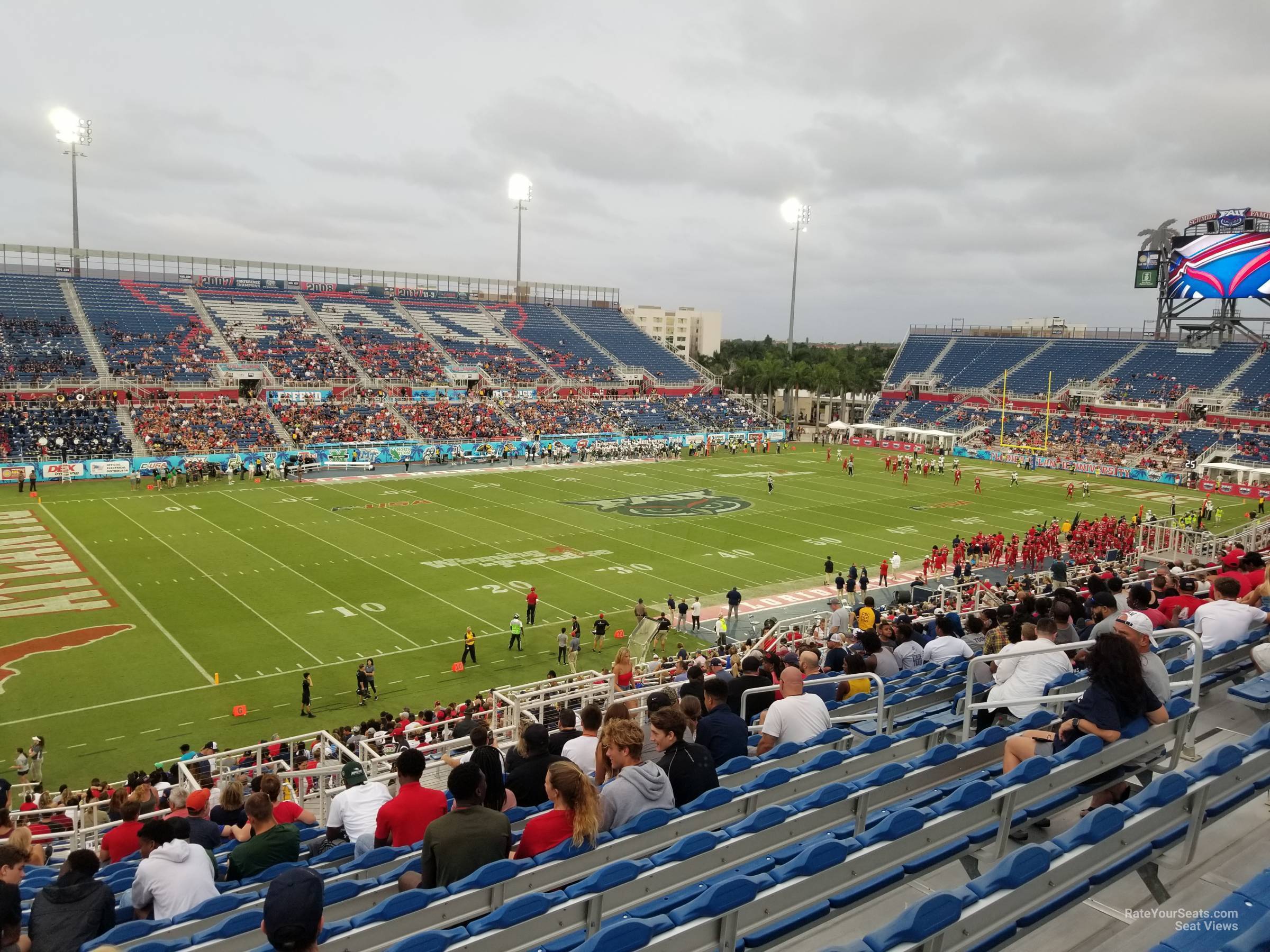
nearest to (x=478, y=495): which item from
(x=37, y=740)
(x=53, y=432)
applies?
(x=53, y=432)

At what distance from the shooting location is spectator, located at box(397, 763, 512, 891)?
4.83 metres

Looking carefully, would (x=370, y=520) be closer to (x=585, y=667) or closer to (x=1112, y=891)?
(x=585, y=667)

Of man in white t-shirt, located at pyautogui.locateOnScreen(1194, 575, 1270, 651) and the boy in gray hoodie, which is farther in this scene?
man in white t-shirt, located at pyautogui.locateOnScreen(1194, 575, 1270, 651)

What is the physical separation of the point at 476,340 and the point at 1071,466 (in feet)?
150

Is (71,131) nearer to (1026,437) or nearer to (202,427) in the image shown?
(202,427)

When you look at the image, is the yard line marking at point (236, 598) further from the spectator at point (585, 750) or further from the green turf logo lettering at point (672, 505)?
the green turf logo lettering at point (672, 505)

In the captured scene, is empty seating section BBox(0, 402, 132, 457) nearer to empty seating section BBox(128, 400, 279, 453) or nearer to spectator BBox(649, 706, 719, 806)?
empty seating section BBox(128, 400, 279, 453)

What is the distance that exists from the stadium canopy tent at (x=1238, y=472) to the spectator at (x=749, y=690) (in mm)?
50135

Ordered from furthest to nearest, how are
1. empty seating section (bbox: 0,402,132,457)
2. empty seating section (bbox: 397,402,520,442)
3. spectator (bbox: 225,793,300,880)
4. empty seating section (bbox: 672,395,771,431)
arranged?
empty seating section (bbox: 672,395,771,431) < empty seating section (bbox: 397,402,520,442) < empty seating section (bbox: 0,402,132,457) < spectator (bbox: 225,793,300,880)

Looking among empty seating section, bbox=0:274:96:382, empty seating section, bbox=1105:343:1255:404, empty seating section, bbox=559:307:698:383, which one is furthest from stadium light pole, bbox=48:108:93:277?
empty seating section, bbox=1105:343:1255:404

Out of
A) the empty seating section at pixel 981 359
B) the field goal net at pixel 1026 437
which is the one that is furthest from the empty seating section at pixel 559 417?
the empty seating section at pixel 981 359

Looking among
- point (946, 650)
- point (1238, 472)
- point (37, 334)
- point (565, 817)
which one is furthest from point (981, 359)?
point (565, 817)

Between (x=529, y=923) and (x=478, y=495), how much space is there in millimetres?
39768

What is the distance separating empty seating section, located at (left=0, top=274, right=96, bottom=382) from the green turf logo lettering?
32690mm
